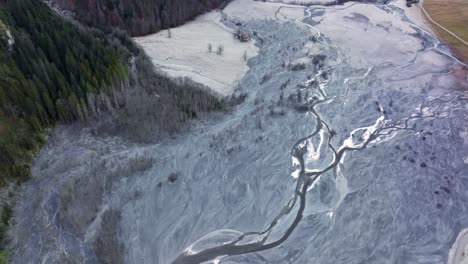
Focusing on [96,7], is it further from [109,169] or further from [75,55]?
[109,169]

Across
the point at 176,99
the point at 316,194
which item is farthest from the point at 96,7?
the point at 316,194

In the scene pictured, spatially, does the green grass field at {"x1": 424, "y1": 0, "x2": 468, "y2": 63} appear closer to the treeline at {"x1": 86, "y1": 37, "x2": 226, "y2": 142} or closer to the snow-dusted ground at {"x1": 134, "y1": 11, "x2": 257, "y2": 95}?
the snow-dusted ground at {"x1": 134, "y1": 11, "x2": 257, "y2": 95}

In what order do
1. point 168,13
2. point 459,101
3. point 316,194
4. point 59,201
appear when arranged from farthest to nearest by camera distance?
1. point 168,13
2. point 459,101
3. point 316,194
4. point 59,201

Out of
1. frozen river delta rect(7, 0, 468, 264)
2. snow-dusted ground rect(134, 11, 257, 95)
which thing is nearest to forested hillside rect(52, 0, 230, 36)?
snow-dusted ground rect(134, 11, 257, 95)

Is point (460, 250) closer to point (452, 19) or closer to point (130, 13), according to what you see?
point (452, 19)

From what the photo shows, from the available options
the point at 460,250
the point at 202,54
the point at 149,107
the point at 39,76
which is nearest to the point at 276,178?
the point at 460,250

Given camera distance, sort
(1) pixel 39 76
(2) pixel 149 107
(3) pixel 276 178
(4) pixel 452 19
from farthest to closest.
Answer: (4) pixel 452 19
(2) pixel 149 107
(1) pixel 39 76
(3) pixel 276 178
